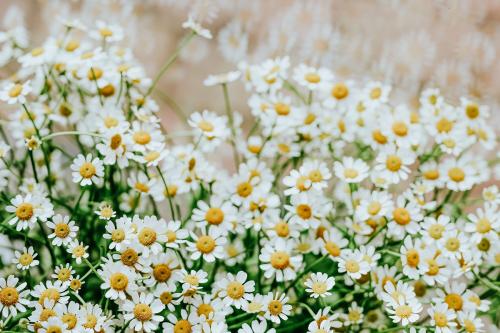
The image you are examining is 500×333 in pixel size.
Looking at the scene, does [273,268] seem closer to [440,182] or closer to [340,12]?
[440,182]

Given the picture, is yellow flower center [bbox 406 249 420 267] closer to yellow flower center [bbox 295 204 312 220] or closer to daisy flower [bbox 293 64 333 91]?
yellow flower center [bbox 295 204 312 220]

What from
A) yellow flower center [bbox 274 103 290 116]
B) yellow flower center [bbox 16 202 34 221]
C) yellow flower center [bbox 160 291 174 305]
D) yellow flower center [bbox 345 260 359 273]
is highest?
yellow flower center [bbox 274 103 290 116]

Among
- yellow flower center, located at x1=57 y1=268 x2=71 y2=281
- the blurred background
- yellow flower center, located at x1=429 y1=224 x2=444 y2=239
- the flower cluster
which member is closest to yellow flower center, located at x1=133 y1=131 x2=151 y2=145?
the flower cluster

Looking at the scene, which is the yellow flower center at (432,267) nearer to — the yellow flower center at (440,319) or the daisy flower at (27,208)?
the yellow flower center at (440,319)

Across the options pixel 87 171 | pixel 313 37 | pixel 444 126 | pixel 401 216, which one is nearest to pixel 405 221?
pixel 401 216

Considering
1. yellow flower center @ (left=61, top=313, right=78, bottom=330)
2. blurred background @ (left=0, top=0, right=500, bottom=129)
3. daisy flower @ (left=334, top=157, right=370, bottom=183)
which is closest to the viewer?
yellow flower center @ (left=61, top=313, right=78, bottom=330)

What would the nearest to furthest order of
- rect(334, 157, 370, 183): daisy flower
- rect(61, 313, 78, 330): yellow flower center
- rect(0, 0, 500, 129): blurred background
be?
rect(61, 313, 78, 330): yellow flower center < rect(334, 157, 370, 183): daisy flower < rect(0, 0, 500, 129): blurred background

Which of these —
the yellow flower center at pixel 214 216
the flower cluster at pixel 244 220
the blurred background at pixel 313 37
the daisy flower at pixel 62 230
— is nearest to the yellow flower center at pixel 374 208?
the flower cluster at pixel 244 220

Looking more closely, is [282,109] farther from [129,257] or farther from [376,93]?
[129,257]
